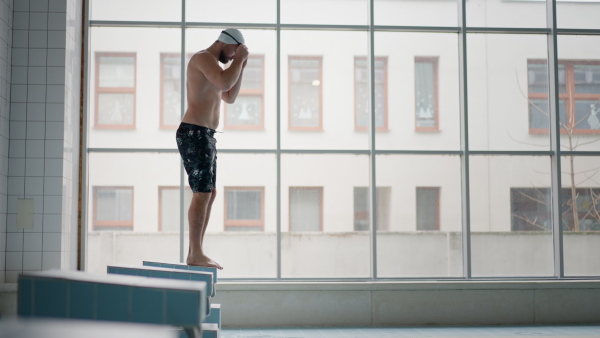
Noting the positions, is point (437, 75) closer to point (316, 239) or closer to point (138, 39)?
point (316, 239)

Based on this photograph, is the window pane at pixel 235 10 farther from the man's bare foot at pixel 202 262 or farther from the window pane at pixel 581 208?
the man's bare foot at pixel 202 262

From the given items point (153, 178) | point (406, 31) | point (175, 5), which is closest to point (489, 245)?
point (406, 31)

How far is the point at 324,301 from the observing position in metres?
6.57

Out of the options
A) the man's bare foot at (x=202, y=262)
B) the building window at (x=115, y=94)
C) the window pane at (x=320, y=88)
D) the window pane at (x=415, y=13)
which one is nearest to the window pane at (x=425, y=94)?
the window pane at (x=415, y=13)

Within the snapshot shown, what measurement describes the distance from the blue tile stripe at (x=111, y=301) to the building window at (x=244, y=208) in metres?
5.08

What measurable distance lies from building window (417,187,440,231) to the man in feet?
11.0

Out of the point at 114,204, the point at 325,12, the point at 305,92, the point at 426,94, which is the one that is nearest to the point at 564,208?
the point at 426,94

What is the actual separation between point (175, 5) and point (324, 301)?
309 cm

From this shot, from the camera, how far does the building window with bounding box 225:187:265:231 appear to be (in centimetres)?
674

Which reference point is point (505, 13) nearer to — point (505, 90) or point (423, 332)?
point (505, 90)

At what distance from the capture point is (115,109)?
675 cm

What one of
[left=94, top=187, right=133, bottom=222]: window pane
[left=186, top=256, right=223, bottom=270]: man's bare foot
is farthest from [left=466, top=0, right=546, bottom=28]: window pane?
[left=186, top=256, right=223, bottom=270]: man's bare foot

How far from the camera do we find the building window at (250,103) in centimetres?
684

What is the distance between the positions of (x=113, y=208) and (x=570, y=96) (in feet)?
14.9
